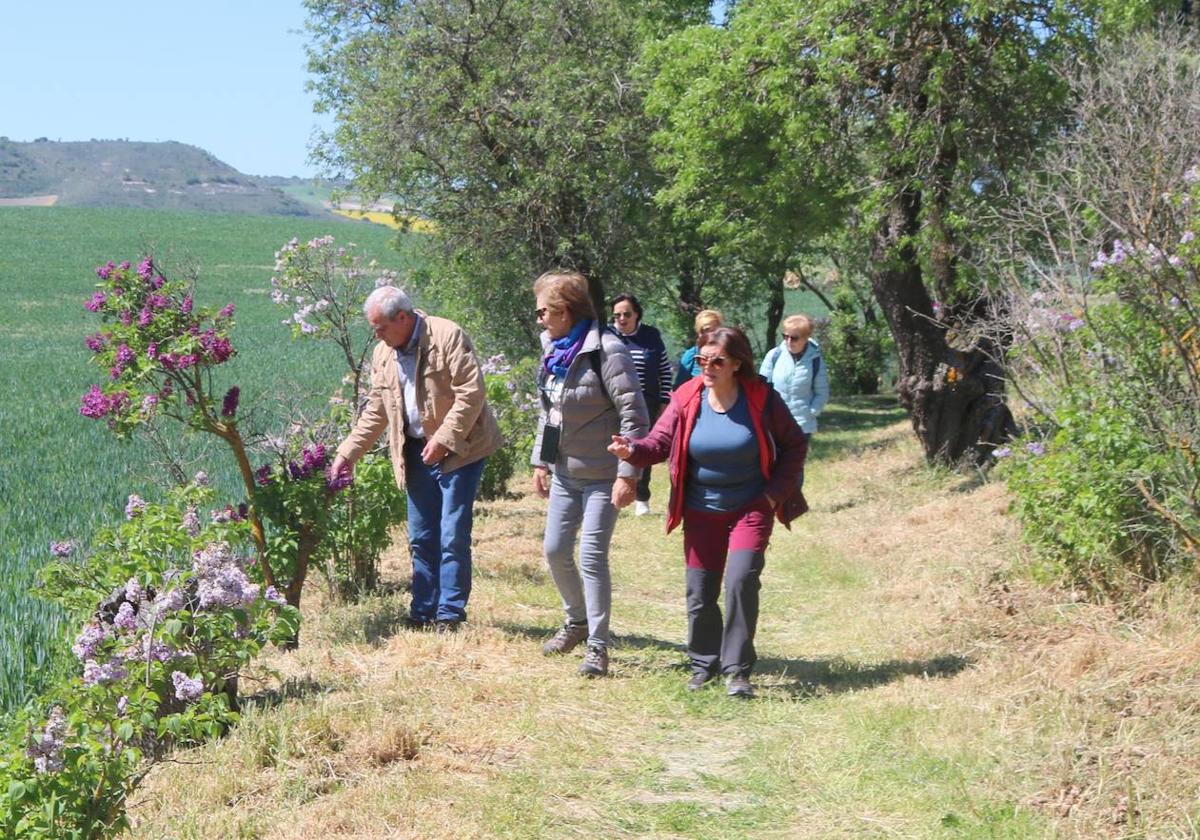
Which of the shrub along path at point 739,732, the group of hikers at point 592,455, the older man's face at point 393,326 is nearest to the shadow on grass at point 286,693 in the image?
the shrub along path at point 739,732

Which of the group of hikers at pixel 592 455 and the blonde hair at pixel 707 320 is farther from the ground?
the blonde hair at pixel 707 320

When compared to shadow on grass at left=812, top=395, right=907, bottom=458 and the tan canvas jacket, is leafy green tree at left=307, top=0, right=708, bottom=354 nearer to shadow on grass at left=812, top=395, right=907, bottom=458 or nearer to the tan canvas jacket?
shadow on grass at left=812, top=395, right=907, bottom=458

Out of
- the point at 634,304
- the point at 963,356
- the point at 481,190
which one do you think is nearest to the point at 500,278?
the point at 481,190

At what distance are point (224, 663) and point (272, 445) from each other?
2653 mm

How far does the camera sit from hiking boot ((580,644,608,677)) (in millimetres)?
6055

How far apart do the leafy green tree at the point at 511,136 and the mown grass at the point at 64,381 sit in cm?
336

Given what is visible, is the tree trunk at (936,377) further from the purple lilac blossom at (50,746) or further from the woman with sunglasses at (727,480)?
the purple lilac blossom at (50,746)

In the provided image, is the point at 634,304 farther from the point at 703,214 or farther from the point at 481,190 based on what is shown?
the point at 481,190

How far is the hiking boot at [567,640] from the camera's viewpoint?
21.2 ft

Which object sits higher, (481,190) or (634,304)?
(481,190)

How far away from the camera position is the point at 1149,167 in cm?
752

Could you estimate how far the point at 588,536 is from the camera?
237 inches

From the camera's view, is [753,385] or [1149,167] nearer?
[753,385]

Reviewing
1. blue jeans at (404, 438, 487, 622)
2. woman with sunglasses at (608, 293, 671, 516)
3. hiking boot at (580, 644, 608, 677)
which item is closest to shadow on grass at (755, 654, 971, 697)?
hiking boot at (580, 644, 608, 677)
